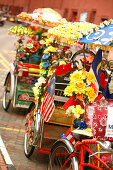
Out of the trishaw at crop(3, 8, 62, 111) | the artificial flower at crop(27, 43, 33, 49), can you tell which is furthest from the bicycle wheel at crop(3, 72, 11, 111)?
the artificial flower at crop(27, 43, 33, 49)

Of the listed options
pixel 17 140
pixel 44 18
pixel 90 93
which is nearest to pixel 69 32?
pixel 90 93

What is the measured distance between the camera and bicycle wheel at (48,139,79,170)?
12.7ft

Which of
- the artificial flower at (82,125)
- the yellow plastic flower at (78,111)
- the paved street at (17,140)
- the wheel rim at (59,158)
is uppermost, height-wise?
the yellow plastic flower at (78,111)

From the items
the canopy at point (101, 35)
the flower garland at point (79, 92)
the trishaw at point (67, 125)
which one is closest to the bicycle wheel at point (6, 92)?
the trishaw at point (67, 125)

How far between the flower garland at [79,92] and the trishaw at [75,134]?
1 centimetres

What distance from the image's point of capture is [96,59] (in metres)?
5.10

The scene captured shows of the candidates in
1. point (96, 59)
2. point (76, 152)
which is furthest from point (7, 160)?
point (96, 59)

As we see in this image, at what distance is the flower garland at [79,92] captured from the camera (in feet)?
14.5

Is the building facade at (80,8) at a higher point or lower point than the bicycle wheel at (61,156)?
higher

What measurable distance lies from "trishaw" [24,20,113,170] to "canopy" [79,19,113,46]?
14 mm

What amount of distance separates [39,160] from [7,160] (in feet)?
2.25

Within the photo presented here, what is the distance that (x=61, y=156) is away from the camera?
177 inches

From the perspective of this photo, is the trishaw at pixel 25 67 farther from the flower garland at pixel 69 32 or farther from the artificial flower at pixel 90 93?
the artificial flower at pixel 90 93

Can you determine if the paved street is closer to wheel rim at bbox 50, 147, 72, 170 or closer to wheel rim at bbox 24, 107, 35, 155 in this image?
wheel rim at bbox 24, 107, 35, 155
